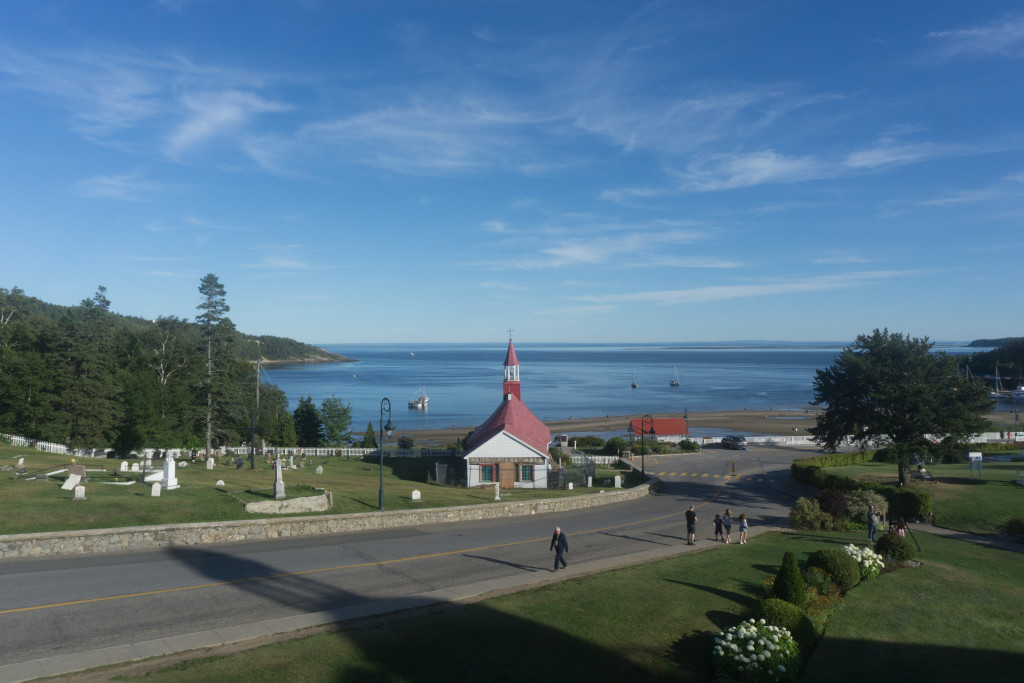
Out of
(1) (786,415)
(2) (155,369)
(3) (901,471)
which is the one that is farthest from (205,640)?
(1) (786,415)

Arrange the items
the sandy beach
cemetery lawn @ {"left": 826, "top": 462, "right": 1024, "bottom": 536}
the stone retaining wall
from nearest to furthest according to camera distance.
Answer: the stone retaining wall < cemetery lawn @ {"left": 826, "top": 462, "right": 1024, "bottom": 536} < the sandy beach

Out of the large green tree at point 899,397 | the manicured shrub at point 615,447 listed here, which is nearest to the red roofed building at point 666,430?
the manicured shrub at point 615,447

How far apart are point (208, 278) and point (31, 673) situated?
4536 centimetres

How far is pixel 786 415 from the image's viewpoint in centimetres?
10700

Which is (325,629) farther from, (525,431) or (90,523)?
(525,431)

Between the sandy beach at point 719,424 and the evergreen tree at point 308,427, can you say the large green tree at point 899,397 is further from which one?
the evergreen tree at point 308,427

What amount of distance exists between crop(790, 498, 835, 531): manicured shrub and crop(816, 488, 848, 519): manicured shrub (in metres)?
0.27

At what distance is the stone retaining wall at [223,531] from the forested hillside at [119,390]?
26.1m

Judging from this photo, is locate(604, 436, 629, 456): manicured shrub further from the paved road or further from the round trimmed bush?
the round trimmed bush

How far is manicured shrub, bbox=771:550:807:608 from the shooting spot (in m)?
15.3

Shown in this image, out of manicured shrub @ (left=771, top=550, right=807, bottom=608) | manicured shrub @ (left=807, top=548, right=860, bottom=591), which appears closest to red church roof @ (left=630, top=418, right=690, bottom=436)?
manicured shrub @ (left=807, top=548, right=860, bottom=591)

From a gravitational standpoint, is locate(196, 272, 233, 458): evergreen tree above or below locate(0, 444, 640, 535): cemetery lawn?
above

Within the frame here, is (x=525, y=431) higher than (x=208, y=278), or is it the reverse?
(x=208, y=278)

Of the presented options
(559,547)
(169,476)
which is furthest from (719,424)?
(169,476)
